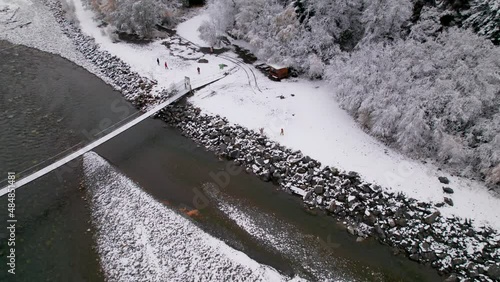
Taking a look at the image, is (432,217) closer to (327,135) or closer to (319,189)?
(319,189)

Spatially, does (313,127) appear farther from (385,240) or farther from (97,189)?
(97,189)

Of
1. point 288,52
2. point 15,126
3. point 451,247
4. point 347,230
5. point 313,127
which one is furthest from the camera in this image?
point 288,52

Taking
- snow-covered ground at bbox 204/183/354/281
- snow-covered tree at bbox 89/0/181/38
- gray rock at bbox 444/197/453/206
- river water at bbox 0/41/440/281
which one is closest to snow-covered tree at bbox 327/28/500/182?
gray rock at bbox 444/197/453/206

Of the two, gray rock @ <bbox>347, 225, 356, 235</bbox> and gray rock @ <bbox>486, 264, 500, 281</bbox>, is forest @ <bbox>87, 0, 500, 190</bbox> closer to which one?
gray rock @ <bbox>486, 264, 500, 281</bbox>

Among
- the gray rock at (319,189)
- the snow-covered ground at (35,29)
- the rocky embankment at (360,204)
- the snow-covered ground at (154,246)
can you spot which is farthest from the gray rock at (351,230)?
the snow-covered ground at (35,29)

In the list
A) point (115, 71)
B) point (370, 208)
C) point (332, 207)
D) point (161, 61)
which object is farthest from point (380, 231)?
point (115, 71)

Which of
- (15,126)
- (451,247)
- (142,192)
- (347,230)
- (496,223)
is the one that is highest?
(496,223)

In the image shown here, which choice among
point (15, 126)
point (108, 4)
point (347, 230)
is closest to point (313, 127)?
point (347, 230)

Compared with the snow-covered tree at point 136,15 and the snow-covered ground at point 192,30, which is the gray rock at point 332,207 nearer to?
the snow-covered ground at point 192,30
